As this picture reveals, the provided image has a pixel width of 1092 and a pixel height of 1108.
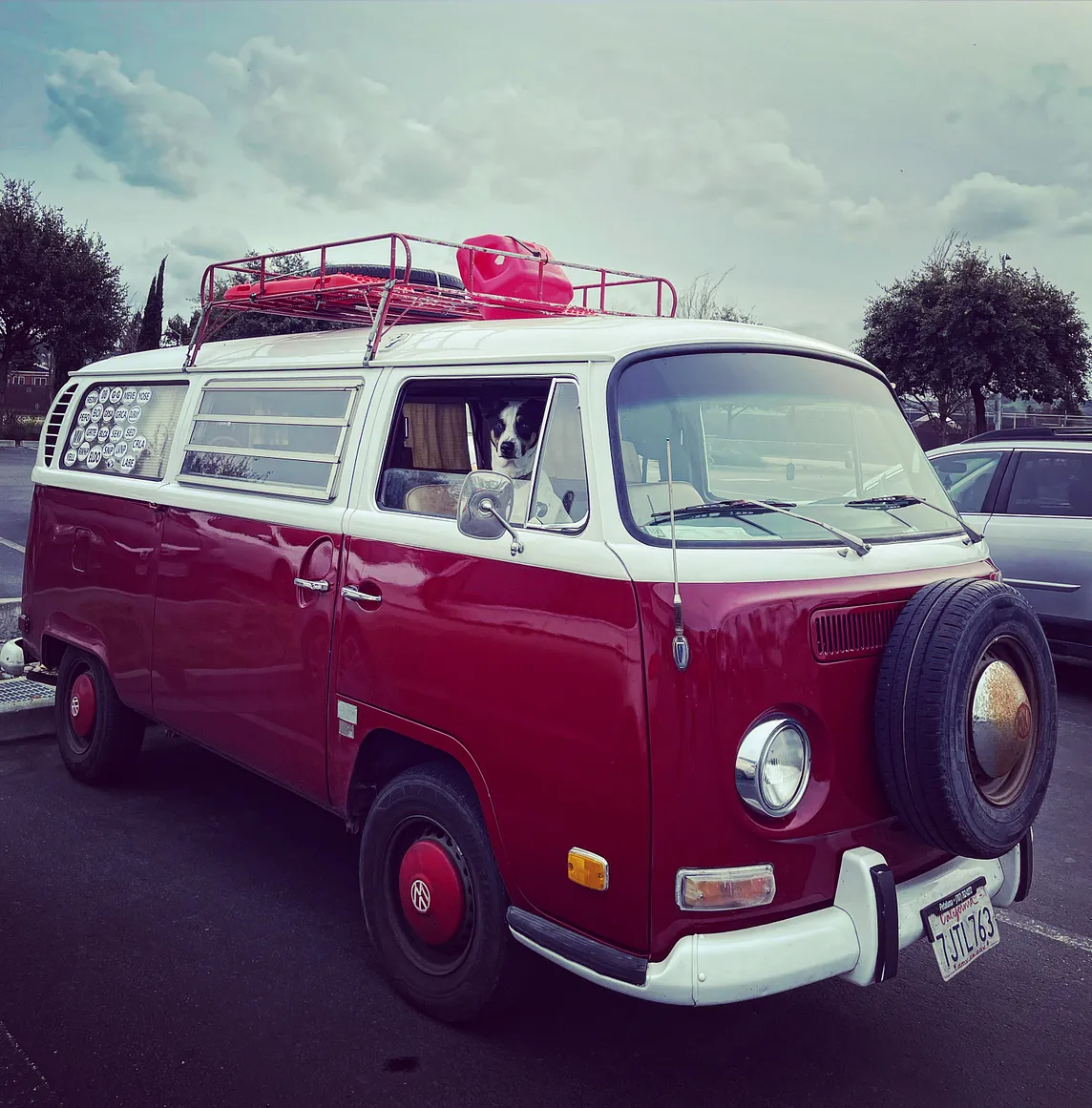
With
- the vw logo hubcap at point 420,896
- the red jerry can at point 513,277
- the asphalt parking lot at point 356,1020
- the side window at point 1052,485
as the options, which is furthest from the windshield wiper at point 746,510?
the side window at point 1052,485

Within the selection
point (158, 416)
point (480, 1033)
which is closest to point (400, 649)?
point (480, 1033)

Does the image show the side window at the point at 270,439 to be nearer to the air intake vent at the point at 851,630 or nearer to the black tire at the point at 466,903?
the black tire at the point at 466,903

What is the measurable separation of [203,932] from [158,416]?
7.92 feet

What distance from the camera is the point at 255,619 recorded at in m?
3.99

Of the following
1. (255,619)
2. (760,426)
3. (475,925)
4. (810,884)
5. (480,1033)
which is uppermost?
(760,426)

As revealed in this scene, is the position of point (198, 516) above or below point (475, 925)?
above

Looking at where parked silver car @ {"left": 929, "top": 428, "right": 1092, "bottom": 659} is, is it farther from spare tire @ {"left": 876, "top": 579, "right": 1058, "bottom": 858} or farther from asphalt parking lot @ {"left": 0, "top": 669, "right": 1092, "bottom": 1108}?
spare tire @ {"left": 876, "top": 579, "right": 1058, "bottom": 858}

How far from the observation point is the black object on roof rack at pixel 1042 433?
295 inches

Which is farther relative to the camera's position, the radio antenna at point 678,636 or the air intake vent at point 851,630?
the air intake vent at point 851,630

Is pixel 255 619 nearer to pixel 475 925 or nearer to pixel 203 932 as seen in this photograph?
pixel 203 932

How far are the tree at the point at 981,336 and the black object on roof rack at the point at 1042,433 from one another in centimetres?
1762

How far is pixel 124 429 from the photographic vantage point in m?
5.24

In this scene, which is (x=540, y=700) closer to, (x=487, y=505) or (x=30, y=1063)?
(x=487, y=505)

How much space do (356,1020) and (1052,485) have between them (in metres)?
6.20
